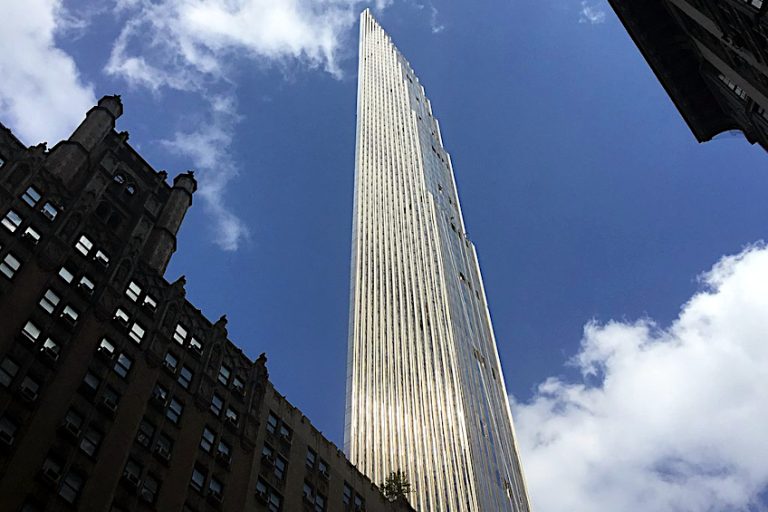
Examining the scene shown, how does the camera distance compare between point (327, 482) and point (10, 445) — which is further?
point (327, 482)

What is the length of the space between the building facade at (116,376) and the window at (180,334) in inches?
6.3

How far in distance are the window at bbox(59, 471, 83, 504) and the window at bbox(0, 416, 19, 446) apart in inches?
122

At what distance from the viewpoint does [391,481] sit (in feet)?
222

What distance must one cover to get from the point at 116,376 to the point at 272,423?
1355 centimetres

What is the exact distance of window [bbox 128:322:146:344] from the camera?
4272cm

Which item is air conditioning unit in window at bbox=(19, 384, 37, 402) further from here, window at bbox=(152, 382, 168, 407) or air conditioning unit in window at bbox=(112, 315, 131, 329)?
air conditioning unit in window at bbox=(112, 315, 131, 329)

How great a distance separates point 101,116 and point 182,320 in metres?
19.0

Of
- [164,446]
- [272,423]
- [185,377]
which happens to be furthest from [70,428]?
[272,423]

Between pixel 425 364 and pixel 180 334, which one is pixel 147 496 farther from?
pixel 425 364

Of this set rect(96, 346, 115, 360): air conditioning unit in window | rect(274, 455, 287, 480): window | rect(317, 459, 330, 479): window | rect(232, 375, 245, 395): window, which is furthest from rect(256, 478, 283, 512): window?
rect(96, 346, 115, 360): air conditioning unit in window

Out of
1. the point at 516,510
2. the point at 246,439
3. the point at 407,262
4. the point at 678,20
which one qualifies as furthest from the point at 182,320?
the point at 407,262

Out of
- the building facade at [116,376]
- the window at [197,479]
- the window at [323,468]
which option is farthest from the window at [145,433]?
the window at [323,468]

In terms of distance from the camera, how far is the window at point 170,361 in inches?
1726

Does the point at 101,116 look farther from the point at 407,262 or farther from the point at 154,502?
the point at 407,262
